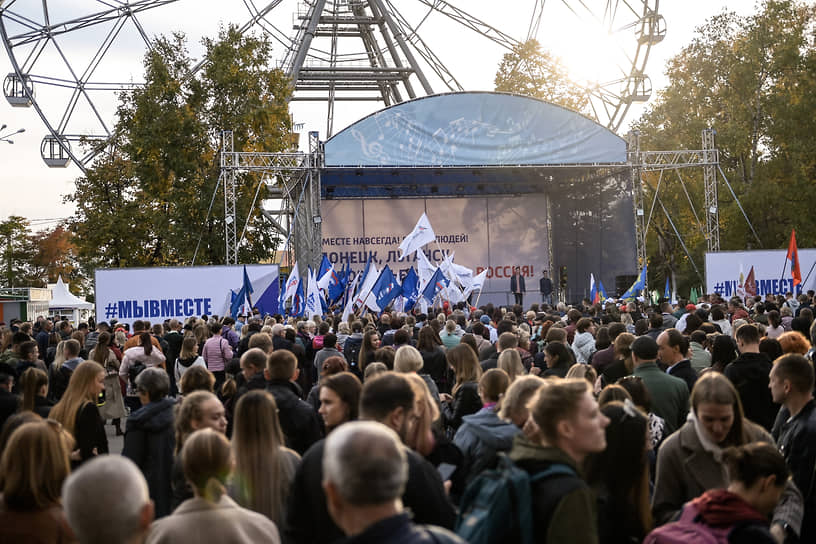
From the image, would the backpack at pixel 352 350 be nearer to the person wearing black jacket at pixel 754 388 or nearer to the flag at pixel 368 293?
the person wearing black jacket at pixel 754 388

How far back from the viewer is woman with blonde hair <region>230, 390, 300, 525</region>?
13.5 feet

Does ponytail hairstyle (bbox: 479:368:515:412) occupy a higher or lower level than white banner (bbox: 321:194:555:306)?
lower

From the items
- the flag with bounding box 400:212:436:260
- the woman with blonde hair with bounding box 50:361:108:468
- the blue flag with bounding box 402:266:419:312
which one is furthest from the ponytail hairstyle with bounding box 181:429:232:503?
the flag with bounding box 400:212:436:260

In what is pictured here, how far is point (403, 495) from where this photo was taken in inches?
136

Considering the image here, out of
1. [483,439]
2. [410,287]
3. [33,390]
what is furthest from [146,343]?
[410,287]

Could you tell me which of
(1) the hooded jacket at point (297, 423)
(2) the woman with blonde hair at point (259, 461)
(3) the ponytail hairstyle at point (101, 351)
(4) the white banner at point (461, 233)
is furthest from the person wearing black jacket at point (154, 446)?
(4) the white banner at point (461, 233)

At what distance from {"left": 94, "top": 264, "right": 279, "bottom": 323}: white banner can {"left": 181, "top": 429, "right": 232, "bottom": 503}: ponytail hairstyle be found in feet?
64.2

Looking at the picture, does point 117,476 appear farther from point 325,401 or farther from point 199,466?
point 325,401

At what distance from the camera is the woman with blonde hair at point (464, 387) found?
688cm

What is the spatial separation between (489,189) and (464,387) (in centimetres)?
2724

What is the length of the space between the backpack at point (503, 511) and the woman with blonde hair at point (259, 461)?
126cm

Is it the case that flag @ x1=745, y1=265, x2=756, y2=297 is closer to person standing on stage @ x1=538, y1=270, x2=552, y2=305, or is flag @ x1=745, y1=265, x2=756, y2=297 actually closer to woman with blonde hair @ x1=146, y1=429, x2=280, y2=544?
person standing on stage @ x1=538, y1=270, x2=552, y2=305

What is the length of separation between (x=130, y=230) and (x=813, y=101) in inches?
1087

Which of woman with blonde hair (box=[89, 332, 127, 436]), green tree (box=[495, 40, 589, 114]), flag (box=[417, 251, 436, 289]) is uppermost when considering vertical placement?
green tree (box=[495, 40, 589, 114])
